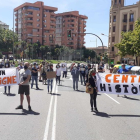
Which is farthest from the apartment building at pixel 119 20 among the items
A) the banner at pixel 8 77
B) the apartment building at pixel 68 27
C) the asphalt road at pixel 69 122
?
the asphalt road at pixel 69 122

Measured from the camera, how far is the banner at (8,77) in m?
10.8

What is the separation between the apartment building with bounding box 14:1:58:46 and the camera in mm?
95875

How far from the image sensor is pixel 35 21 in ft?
318

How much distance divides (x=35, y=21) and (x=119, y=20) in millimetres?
46350

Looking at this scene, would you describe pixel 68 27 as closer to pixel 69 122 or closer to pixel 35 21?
pixel 35 21

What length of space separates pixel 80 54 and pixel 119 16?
1177 inches

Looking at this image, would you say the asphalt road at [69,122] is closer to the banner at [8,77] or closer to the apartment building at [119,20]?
the banner at [8,77]

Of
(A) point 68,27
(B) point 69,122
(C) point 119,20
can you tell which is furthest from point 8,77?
(A) point 68,27

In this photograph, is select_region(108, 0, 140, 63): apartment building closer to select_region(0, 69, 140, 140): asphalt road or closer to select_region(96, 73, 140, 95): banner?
select_region(96, 73, 140, 95): banner

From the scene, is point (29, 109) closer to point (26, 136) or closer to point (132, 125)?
point (26, 136)

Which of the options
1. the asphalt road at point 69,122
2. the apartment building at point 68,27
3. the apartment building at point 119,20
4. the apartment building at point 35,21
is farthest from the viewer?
the apartment building at point 68,27

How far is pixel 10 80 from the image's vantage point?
10812 mm

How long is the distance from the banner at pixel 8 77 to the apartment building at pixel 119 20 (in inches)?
1926

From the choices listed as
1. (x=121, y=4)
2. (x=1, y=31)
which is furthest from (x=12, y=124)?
(x=121, y=4)
